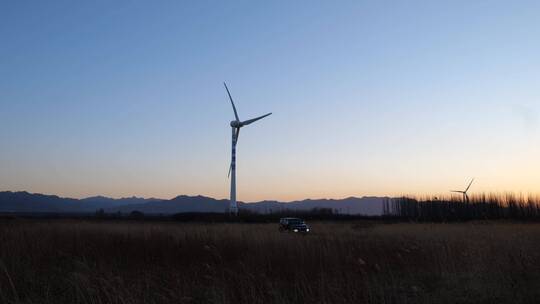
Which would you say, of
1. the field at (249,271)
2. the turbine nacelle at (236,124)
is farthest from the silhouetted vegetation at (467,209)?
the field at (249,271)

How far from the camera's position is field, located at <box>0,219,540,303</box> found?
826cm

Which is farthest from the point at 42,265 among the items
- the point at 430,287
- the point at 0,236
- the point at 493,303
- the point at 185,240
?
the point at 493,303

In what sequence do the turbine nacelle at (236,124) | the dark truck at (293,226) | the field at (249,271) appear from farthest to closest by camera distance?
1. the turbine nacelle at (236,124)
2. the dark truck at (293,226)
3. the field at (249,271)

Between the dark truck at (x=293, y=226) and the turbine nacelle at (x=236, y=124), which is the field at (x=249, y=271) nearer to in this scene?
the dark truck at (x=293, y=226)

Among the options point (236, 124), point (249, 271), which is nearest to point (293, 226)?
point (236, 124)

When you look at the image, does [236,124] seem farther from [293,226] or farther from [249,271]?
[249,271]

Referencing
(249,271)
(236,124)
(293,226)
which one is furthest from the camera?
(236,124)

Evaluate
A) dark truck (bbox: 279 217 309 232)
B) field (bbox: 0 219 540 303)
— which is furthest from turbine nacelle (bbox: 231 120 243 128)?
field (bbox: 0 219 540 303)

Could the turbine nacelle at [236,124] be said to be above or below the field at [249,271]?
above

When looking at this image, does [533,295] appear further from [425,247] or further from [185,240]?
[185,240]

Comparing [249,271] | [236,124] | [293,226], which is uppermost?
[236,124]

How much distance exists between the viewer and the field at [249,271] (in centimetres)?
826

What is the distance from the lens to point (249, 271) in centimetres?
1041

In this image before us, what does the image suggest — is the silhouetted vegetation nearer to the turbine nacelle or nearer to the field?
the turbine nacelle
